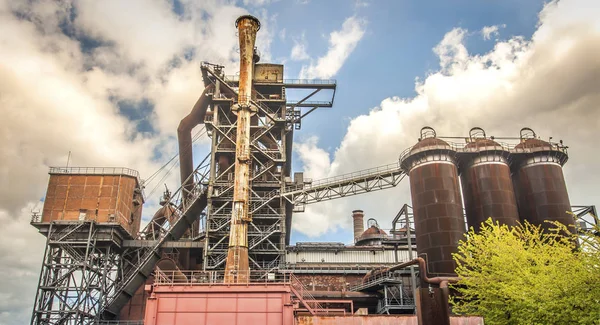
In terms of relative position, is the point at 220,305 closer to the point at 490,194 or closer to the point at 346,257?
the point at 346,257

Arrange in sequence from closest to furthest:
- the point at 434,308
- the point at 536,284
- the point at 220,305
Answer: the point at 434,308 → the point at 536,284 → the point at 220,305

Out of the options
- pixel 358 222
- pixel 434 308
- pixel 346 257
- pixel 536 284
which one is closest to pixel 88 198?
pixel 346 257

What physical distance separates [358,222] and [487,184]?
839 inches

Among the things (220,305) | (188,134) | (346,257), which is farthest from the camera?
(188,134)

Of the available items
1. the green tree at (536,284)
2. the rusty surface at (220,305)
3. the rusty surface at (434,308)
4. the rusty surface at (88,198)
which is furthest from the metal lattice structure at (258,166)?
the rusty surface at (434,308)

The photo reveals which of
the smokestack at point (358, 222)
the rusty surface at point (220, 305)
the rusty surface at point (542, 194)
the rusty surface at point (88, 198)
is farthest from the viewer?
the smokestack at point (358, 222)

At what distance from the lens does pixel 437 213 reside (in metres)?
34.6

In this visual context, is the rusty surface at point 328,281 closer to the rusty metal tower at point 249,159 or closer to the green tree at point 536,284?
the rusty metal tower at point 249,159

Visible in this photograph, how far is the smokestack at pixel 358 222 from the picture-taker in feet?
182

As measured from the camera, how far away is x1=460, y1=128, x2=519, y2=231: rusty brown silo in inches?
1428

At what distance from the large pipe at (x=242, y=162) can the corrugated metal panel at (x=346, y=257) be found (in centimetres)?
683

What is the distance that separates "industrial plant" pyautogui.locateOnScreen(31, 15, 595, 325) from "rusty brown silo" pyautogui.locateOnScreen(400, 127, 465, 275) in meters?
0.08

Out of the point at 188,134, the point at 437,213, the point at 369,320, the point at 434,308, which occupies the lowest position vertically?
the point at 434,308

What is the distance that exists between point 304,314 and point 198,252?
1980 centimetres
